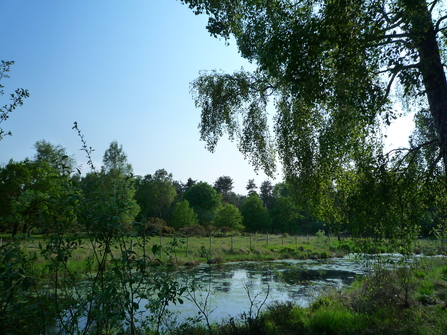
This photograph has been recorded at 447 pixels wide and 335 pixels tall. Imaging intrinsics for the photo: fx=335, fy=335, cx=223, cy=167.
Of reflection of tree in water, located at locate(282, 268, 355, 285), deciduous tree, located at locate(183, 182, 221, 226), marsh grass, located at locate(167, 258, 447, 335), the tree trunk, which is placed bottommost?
reflection of tree in water, located at locate(282, 268, 355, 285)

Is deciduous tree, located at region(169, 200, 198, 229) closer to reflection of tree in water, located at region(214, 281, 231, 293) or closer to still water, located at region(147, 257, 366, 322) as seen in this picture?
still water, located at region(147, 257, 366, 322)

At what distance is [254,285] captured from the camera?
43.4 ft

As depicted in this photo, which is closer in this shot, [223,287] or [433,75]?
[433,75]

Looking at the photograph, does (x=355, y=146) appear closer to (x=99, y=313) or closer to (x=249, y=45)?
(x=249, y=45)

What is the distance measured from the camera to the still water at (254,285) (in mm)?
9508

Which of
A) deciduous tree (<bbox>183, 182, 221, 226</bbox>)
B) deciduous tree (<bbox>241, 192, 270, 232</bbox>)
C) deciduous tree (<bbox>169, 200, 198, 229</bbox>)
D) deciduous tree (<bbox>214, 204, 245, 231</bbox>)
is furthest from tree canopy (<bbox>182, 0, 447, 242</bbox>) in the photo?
deciduous tree (<bbox>183, 182, 221, 226</bbox>)

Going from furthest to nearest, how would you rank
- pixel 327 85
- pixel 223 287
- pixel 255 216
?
pixel 255 216, pixel 223 287, pixel 327 85

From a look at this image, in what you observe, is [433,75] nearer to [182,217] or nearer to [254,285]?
[254,285]

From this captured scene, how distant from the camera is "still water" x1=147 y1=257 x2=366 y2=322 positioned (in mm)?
9508

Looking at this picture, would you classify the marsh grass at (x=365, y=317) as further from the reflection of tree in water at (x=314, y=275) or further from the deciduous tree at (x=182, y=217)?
the deciduous tree at (x=182, y=217)

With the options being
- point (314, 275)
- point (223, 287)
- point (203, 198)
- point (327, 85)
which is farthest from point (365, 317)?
point (203, 198)

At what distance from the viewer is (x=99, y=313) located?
347 centimetres

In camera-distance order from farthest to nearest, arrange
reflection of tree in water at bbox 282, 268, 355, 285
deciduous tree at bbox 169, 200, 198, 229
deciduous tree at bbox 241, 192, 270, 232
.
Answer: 1. deciduous tree at bbox 241, 192, 270, 232
2. deciduous tree at bbox 169, 200, 198, 229
3. reflection of tree in water at bbox 282, 268, 355, 285

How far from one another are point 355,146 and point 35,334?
5.98 meters
